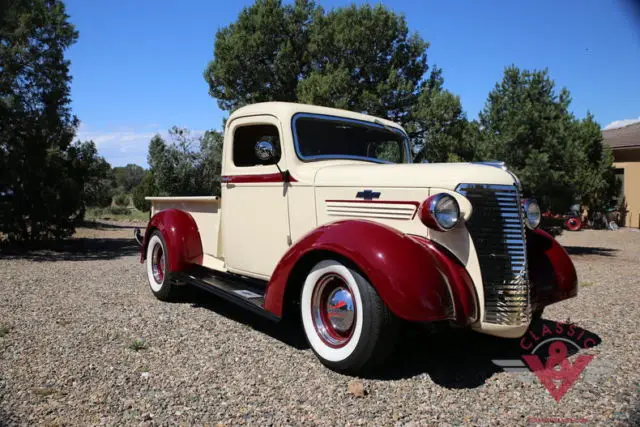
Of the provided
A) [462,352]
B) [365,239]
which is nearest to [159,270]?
[365,239]

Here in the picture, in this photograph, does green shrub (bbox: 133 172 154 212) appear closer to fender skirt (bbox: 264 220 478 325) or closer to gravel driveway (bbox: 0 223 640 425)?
gravel driveway (bbox: 0 223 640 425)

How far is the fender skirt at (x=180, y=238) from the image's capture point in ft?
17.3

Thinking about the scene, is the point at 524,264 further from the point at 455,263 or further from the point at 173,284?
the point at 173,284

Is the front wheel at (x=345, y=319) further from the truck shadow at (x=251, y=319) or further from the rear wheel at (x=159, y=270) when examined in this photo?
the rear wheel at (x=159, y=270)

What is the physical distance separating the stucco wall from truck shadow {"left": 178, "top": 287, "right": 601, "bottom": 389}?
1645cm

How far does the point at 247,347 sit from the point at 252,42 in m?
12.4

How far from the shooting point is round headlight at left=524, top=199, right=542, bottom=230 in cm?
374

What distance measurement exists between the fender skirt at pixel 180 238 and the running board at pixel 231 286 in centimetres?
12

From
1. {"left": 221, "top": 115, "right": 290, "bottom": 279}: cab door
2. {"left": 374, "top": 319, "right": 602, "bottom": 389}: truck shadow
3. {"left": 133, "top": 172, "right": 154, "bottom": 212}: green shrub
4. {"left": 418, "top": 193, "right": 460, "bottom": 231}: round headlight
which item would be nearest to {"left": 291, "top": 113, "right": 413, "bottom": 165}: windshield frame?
{"left": 221, "top": 115, "right": 290, "bottom": 279}: cab door

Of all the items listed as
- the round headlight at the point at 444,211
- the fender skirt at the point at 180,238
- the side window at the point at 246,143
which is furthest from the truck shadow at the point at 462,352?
the fender skirt at the point at 180,238

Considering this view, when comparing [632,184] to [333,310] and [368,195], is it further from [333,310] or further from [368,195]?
[333,310]

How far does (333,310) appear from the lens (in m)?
3.55

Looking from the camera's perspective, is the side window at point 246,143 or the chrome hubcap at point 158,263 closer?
the side window at point 246,143

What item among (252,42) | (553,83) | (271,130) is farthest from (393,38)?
(271,130)
